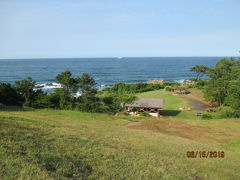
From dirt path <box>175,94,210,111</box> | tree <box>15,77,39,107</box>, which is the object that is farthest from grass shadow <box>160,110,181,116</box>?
tree <box>15,77,39,107</box>

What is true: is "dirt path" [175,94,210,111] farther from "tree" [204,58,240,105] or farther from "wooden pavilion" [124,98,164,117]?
"wooden pavilion" [124,98,164,117]

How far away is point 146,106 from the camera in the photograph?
3155 centimetres

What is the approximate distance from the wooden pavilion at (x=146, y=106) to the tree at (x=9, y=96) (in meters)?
18.5

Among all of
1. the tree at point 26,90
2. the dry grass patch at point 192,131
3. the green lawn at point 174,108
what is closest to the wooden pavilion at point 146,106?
the green lawn at point 174,108

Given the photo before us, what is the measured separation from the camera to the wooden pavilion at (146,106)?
31.4 meters

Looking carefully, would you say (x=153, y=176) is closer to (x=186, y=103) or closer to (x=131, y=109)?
(x=131, y=109)

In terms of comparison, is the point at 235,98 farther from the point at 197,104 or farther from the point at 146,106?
the point at 146,106

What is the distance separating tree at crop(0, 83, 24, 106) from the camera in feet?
93.4

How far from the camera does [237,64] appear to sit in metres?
38.6

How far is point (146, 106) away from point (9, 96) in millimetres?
23165

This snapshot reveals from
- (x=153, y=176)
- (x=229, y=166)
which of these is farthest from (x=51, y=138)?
(x=229, y=166)

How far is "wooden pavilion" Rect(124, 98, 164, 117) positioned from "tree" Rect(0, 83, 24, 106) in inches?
728

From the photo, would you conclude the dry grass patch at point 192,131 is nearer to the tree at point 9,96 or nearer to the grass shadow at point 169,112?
the grass shadow at point 169,112
